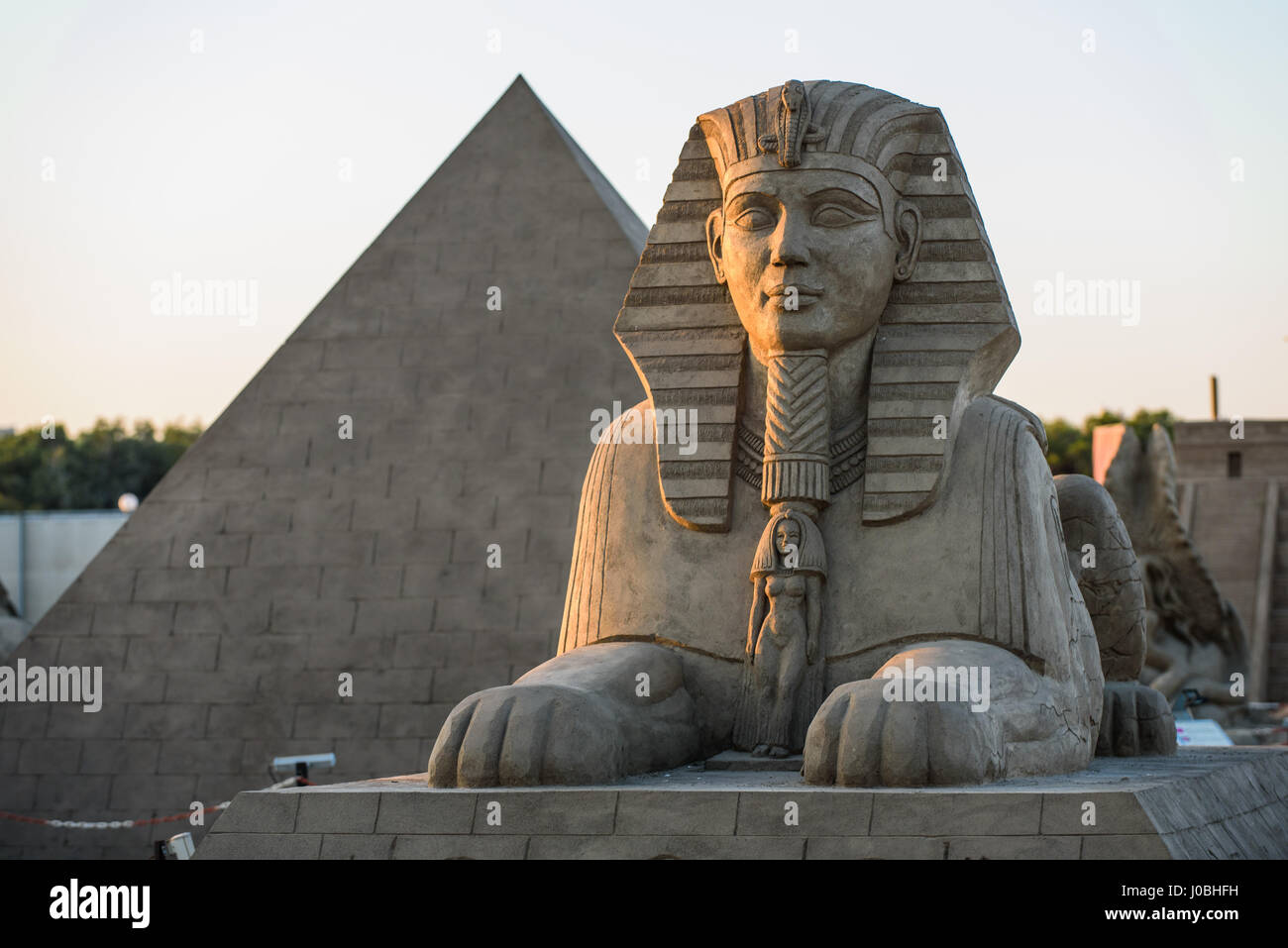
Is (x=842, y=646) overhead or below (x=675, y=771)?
overhead

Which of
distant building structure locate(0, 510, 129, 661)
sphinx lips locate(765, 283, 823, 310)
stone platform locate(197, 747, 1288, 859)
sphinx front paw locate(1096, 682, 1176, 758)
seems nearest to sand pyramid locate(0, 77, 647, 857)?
sphinx front paw locate(1096, 682, 1176, 758)

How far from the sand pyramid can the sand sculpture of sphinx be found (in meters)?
6.88

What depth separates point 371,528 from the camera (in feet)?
40.6

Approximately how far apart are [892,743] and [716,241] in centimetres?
180

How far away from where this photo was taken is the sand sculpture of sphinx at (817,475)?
463 centimetres

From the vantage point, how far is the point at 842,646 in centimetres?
469

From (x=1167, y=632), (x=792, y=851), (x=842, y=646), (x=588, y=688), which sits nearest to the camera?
(x=792, y=851)

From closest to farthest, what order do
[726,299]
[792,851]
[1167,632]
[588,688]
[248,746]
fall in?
[792,851]
[588,688]
[726,299]
[248,746]
[1167,632]

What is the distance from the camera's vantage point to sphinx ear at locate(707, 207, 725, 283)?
5.05 m

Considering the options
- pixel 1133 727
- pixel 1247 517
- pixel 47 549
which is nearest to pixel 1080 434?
pixel 1247 517

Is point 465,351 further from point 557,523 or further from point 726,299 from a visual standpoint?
point 726,299

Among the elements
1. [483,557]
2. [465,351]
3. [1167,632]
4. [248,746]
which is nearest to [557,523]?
[483,557]
